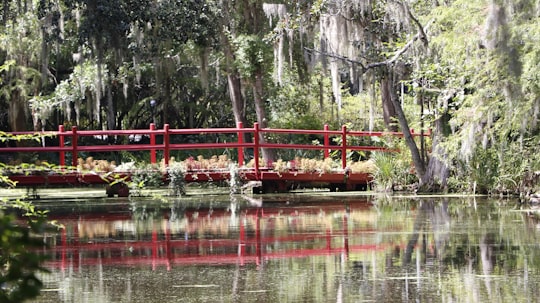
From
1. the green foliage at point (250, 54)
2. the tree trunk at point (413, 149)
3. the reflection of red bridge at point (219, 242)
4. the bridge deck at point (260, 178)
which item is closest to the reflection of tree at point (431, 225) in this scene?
the reflection of red bridge at point (219, 242)

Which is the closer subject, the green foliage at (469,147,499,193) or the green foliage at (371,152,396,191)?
the green foliage at (469,147,499,193)

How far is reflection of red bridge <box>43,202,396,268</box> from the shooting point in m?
10.7

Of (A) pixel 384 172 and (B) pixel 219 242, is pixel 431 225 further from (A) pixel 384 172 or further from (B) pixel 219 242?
(A) pixel 384 172

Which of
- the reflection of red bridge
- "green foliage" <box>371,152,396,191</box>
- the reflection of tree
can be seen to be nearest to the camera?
the reflection of red bridge

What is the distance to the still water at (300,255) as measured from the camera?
8.04m

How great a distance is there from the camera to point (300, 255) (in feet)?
35.0

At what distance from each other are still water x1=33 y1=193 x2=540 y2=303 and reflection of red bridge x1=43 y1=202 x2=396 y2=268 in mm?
16

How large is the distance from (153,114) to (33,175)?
10.7 metres

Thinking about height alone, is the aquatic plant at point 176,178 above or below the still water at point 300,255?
above

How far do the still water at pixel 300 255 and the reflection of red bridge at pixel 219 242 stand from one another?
0.02 m

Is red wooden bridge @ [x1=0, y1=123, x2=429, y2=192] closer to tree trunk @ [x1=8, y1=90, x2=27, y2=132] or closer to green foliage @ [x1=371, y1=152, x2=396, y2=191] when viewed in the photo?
green foliage @ [x1=371, y1=152, x2=396, y2=191]

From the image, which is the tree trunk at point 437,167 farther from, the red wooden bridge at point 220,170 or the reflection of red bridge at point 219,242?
the reflection of red bridge at point 219,242

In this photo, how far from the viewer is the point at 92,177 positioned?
23.2m

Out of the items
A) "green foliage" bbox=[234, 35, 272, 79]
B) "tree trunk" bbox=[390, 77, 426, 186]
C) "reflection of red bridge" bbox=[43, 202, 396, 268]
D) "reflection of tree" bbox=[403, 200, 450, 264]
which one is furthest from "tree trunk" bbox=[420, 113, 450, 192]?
"reflection of red bridge" bbox=[43, 202, 396, 268]
